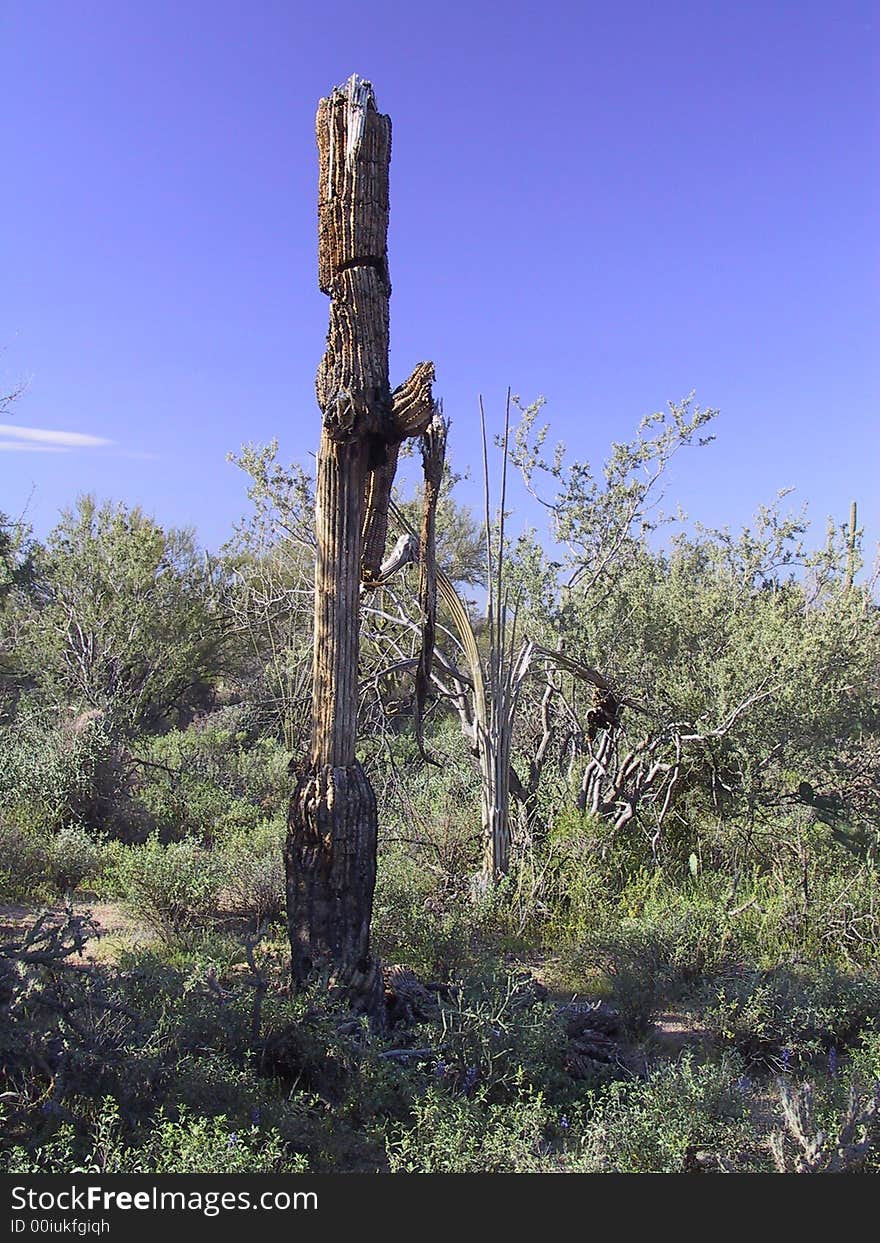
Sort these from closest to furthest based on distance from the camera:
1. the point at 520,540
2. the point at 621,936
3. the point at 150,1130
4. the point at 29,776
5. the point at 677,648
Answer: the point at 150,1130 → the point at 621,936 → the point at 677,648 → the point at 520,540 → the point at 29,776

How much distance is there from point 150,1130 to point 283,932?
9.07 ft

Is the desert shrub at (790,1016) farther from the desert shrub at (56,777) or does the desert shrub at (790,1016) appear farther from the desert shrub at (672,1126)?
the desert shrub at (56,777)

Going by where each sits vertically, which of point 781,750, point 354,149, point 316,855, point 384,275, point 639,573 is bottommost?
point 316,855

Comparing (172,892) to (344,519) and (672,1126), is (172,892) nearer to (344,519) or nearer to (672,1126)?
(344,519)

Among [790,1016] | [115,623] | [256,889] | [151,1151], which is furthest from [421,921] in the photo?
[115,623]

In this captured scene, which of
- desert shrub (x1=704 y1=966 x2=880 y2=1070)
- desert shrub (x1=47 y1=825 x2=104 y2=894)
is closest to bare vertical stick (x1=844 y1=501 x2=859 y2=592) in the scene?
desert shrub (x1=704 y1=966 x2=880 y2=1070)

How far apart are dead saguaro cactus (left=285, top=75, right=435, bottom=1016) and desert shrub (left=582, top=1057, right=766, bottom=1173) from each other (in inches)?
51.9

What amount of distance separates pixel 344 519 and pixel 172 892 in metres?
3.18

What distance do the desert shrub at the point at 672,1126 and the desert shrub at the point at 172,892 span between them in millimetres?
3285

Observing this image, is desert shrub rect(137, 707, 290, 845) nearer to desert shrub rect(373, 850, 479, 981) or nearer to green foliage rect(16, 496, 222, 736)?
green foliage rect(16, 496, 222, 736)

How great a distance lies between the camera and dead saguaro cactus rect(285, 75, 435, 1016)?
4.17m

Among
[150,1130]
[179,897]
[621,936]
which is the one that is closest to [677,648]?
[621,936]

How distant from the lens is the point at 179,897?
617 cm

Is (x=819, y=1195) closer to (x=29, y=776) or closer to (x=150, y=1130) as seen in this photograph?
(x=150, y=1130)
